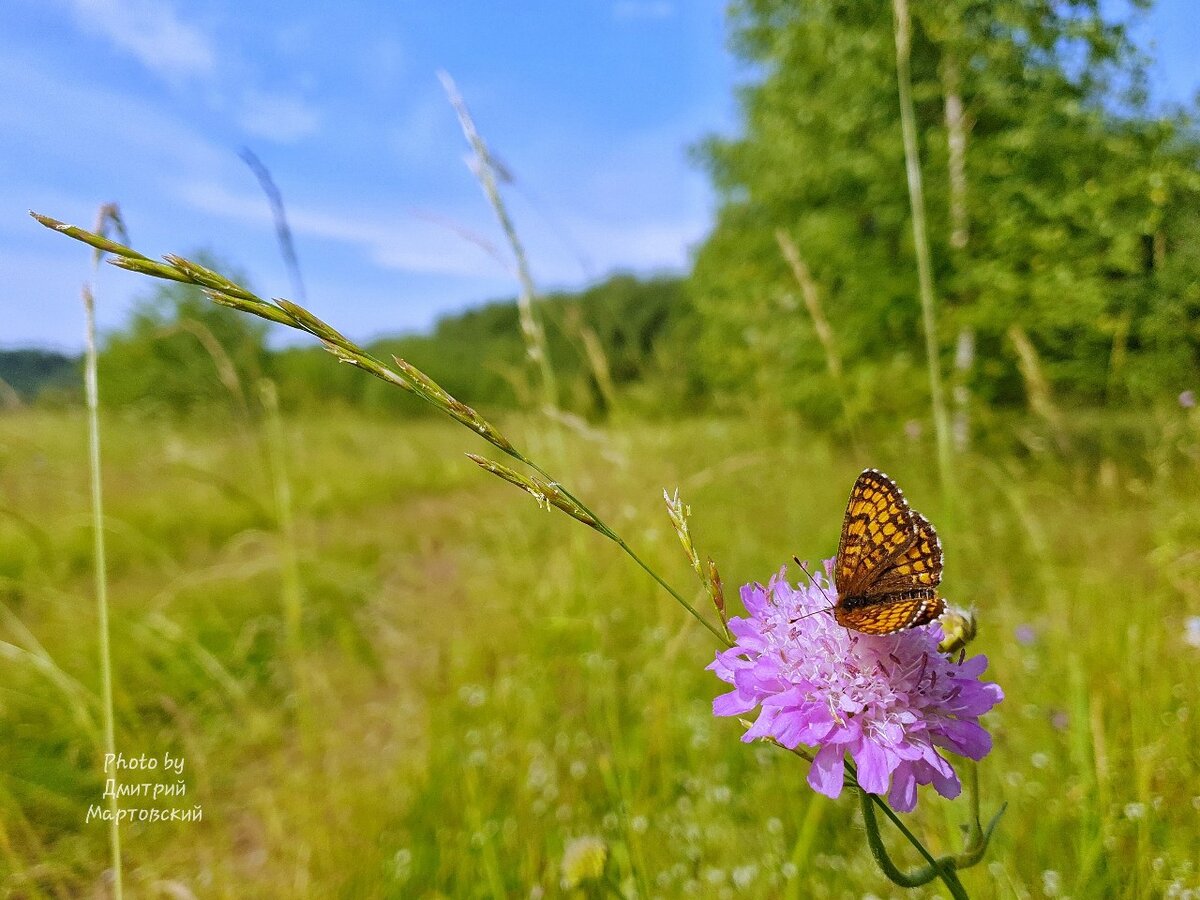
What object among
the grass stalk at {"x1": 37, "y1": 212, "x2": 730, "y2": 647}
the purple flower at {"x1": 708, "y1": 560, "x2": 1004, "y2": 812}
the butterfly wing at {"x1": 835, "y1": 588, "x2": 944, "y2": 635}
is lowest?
the purple flower at {"x1": 708, "y1": 560, "x2": 1004, "y2": 812}

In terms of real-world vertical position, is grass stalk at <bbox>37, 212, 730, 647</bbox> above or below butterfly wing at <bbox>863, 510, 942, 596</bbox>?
above

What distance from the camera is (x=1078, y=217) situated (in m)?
5.95

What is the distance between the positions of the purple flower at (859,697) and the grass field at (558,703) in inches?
9.2

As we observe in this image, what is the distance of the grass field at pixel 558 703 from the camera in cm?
164

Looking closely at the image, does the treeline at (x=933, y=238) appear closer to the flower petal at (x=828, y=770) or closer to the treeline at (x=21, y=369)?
the treeline at (x=21, y=369)

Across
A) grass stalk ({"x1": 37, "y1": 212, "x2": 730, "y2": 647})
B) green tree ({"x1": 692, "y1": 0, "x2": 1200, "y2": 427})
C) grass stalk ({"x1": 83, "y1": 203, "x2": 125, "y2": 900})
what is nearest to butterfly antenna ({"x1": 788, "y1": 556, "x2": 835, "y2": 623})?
grass stalk ({"x1": 37, "y1": 212, "x2": 730, "y2": 647})

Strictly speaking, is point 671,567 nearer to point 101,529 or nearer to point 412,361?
point 101,529

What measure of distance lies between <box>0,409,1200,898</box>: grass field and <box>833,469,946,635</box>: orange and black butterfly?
37cm

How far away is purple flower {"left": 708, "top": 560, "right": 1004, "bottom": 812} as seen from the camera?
2.44 feet

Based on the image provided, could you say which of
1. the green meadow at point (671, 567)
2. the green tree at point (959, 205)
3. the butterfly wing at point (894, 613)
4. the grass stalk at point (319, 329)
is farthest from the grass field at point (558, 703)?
the green tree at point (959, 205)

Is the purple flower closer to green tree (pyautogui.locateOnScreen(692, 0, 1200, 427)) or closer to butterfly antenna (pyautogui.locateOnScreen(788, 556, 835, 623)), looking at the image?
butterfly antenna (pyautogui.locateOnScreen(788, 556, 835, 623))

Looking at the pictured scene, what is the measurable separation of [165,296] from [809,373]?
42.6 feet

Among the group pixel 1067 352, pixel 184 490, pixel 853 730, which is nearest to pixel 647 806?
pixel 853 730

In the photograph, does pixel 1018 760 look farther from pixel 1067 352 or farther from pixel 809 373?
pixel 809 373
